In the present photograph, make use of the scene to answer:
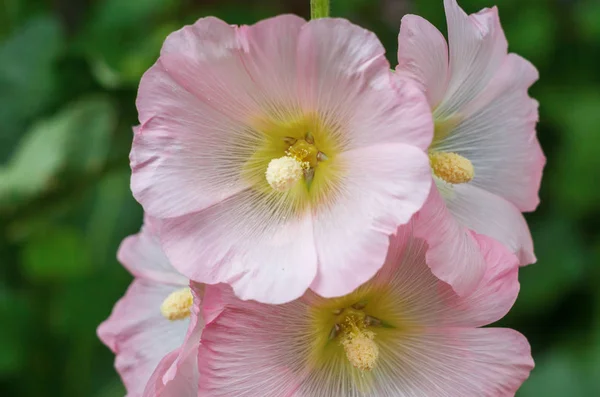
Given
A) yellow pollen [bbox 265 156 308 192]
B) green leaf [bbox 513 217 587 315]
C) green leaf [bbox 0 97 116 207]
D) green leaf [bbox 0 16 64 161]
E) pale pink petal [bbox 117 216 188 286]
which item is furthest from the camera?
green leaf [bbox 513 217 587 315]

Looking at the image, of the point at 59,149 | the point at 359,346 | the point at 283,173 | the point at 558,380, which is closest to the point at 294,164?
the point at 283,173

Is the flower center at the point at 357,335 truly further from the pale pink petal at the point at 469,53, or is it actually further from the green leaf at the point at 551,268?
the green leaf at the point at 551,268

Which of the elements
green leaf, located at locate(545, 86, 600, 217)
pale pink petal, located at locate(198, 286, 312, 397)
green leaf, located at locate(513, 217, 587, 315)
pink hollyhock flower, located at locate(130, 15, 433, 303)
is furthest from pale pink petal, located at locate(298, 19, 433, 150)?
green leaf, located at locate(545, 86, 600, 217)

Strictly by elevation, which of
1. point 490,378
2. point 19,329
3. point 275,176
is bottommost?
point 19,329

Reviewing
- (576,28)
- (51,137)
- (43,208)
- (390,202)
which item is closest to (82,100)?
(51,137)

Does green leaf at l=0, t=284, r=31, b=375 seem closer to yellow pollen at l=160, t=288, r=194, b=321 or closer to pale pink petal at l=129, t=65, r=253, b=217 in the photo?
yellow pollen at l=160, t=288, r=194, b=321

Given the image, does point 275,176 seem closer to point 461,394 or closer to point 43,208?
point 461,394
